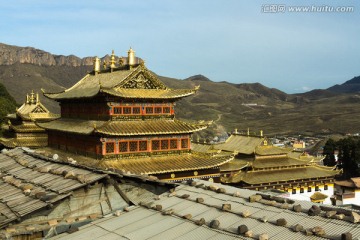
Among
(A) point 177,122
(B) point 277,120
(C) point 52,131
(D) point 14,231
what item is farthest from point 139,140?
(B) point 277,120

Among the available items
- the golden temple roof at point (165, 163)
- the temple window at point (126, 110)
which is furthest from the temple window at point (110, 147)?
the temple window at point (126, 110)

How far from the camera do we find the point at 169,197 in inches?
464

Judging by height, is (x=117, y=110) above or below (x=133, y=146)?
above

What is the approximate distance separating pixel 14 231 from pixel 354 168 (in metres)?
60.5

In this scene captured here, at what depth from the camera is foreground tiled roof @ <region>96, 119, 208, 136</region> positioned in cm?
2775

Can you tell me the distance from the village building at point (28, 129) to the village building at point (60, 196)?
2787 cm

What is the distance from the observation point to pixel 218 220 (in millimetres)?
9469

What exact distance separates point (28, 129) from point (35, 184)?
32.0 metres

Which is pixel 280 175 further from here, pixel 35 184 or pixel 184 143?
pixel 35 184

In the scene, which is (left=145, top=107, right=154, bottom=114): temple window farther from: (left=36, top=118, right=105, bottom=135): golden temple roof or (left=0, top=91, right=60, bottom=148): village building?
(left=0, top=91, right=60, bottom=148): village building

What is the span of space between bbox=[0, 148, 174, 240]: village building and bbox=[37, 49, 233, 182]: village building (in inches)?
520

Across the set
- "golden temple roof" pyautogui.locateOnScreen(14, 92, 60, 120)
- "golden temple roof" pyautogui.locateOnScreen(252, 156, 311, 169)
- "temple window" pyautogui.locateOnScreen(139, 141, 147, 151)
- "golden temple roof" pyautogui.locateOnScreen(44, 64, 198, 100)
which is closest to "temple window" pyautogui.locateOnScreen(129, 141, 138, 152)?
"temple window" pyautogui.locateOnScreen(139, 141, 147, 151)

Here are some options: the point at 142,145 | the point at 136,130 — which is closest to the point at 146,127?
the point at 136,130

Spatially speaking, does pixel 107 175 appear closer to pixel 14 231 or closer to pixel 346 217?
pixel 14 231
